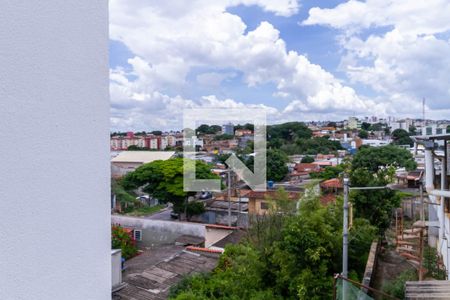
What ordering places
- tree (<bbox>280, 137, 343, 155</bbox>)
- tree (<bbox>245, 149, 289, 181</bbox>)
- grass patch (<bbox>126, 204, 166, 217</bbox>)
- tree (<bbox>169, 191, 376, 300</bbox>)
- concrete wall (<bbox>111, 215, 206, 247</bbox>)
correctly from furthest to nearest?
1. tree (<bbox>280, 137, 343, 155</bbox>)
2. tree (<bbox>245, 149, 289, 181</bbox>)
3. grass patch (<bbox>126, 204, 166, 217</bbox>)
4. concrete wall (<bbox>111, 215, 206, 247</bbox>)
5. tree (<bbox>169, 191, 376, 300</bbox>)

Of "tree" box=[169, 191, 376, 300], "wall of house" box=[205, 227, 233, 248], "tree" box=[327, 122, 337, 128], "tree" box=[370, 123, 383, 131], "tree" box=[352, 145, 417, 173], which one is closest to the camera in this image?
"tree" box=[169, 191, 376, 300]

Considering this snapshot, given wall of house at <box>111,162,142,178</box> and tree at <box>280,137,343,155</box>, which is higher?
tree at <box>280,137,343,155</box>

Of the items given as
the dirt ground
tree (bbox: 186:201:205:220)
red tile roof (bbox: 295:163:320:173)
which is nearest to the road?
tree (bbox: 186:201:205:220)

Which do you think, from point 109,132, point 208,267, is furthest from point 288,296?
point 109,132

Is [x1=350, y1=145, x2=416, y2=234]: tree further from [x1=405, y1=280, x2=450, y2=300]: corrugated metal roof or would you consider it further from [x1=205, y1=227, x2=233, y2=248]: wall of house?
[x1=405, y1=280, x2=450, y2=300]: corrugated metal roof

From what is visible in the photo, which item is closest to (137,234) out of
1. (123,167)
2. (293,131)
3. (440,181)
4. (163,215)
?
(163,215)

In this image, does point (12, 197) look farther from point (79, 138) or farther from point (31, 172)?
point (79, 138)
